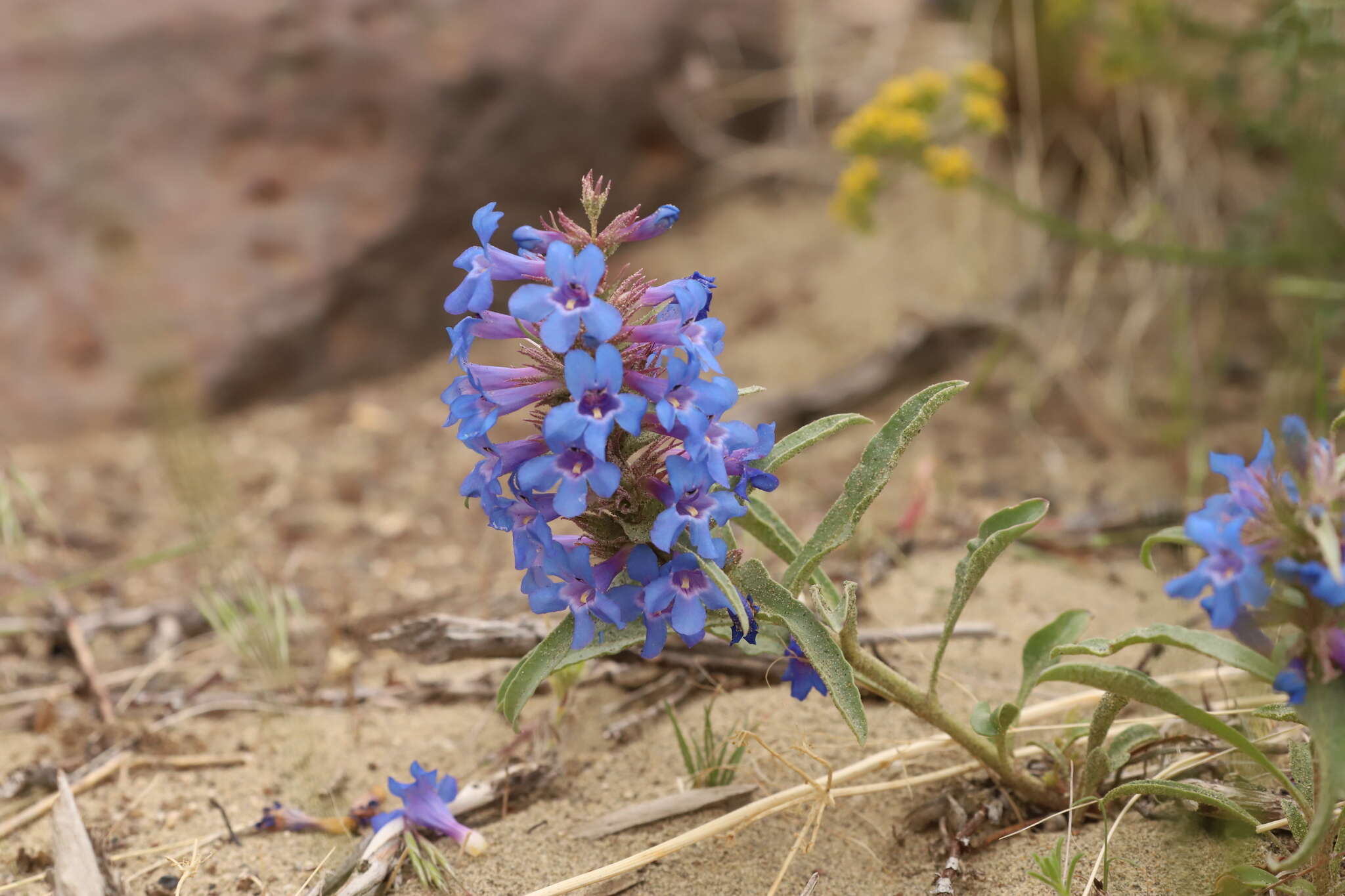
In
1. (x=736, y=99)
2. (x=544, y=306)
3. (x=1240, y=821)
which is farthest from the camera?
(x=736, y=99)

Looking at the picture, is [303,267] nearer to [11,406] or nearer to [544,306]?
[11,406]

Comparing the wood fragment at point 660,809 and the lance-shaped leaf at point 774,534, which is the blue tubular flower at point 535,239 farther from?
the wood fragment at point 660,809

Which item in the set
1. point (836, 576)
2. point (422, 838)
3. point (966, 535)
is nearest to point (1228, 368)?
point (966, 535)

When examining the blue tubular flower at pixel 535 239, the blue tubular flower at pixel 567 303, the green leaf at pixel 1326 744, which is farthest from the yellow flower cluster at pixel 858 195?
the green leaf at pixel 1326 744

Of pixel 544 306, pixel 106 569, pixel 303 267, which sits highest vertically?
pixel 303 267

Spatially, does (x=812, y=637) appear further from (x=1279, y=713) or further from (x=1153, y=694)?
(x=1279, y=713)

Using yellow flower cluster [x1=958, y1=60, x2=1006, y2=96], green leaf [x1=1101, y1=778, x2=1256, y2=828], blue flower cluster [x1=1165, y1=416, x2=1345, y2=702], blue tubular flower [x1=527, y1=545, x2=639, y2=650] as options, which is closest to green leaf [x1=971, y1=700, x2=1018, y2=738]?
green leaf [x1=1101, y1=778, x2=1256, y2=828]

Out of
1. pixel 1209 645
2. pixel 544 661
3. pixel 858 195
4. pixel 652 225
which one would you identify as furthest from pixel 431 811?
pixel 858 195

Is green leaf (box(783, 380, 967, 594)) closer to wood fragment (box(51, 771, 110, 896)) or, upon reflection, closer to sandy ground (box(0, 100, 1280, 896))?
sandy ground (box(0, 100, 1280, 896))

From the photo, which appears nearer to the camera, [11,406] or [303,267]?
[11,406]
